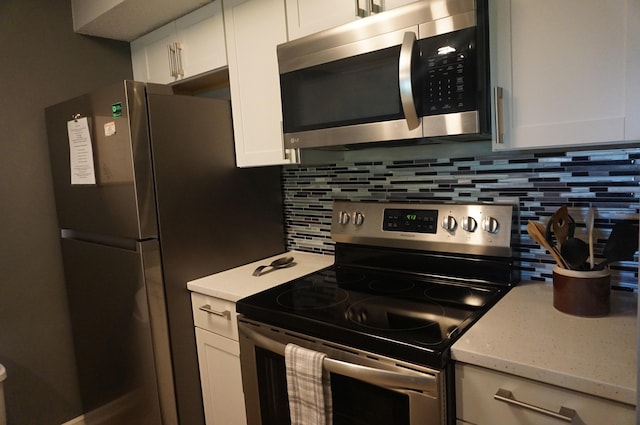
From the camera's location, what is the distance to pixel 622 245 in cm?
111

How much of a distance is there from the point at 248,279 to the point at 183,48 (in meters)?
1.13

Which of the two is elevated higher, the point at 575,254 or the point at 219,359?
the point at 575,254

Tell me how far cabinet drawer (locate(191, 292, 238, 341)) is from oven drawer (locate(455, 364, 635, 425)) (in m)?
0.84

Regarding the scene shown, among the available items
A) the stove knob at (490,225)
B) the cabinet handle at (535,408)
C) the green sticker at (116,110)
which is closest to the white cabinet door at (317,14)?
the green sticker at (116,110)

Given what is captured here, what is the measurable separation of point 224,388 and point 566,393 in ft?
3.96

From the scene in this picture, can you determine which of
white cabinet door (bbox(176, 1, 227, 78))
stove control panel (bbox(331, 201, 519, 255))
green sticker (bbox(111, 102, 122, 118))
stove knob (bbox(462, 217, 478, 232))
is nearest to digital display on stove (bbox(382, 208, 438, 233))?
stove control panel (bbox(331, 201, 519, 255))

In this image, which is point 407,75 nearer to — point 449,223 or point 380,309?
point 449,223

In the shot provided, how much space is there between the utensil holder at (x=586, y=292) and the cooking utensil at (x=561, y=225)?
12 centimetres

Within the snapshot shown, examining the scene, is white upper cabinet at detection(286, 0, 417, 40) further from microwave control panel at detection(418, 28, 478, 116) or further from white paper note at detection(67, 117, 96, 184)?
white paper note at detection(67, 117, 96, 184)

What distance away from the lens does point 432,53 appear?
1.14 metres

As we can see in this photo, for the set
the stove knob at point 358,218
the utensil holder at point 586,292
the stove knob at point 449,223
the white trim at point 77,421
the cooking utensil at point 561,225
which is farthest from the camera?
the white trim at point 77,421

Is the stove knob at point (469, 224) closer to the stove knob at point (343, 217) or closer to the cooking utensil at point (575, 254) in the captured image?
the cooking utensil at point (575, 254)

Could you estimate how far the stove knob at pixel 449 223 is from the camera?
143 centimetres

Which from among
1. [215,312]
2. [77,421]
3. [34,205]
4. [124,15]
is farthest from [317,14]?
[77,421]
